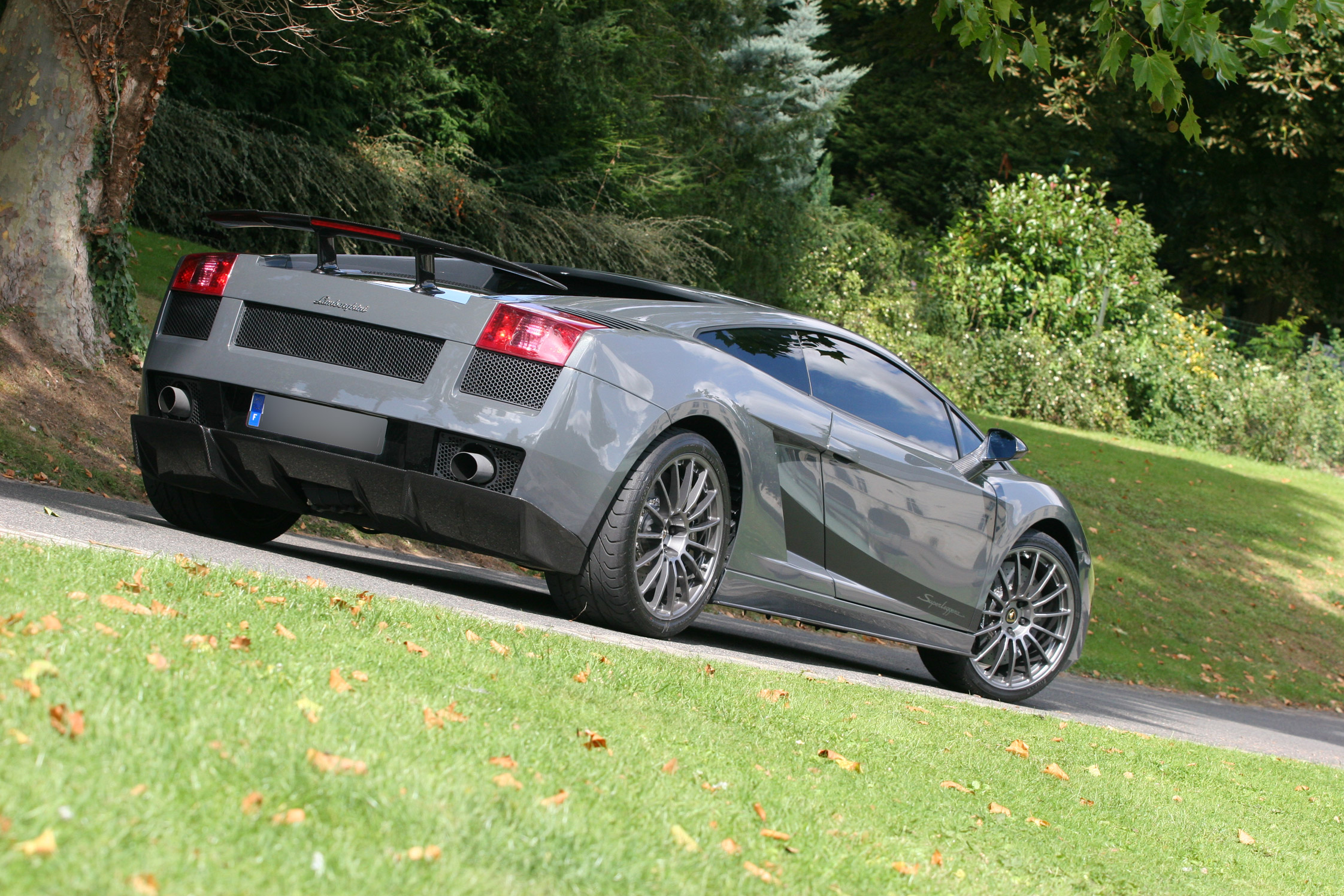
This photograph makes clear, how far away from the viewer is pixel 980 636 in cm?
701

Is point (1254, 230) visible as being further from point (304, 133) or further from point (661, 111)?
point (304, 133)

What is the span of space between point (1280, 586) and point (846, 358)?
9.70 metres

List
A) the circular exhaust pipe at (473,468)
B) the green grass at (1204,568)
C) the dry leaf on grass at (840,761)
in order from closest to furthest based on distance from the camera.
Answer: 1. the dry leaf on grass at (840,761)
2. the circular exhaust pipe at (473,468)
3. the green grass at (1204,568)

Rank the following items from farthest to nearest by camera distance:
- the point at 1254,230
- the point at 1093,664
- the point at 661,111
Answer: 1. the point at 1254,230
2. the point at 661,111
3. the point at 1093,664

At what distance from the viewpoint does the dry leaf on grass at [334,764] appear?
254 centimetres

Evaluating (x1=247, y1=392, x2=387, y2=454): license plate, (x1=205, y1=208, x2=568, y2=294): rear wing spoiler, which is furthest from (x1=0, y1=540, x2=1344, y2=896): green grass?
(x1=205, y1=208, x2=568, y2=294): rear wing spoiler

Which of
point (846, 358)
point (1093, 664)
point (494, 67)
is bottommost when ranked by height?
point (1093, 664)

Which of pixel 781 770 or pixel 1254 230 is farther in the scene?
pixel 1254 230

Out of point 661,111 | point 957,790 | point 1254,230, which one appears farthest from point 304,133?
point 1254,230

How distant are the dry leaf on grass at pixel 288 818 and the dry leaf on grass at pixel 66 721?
16.5 inches

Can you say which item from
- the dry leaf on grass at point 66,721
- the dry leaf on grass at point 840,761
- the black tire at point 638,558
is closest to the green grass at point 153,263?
the black tire at point 638,558

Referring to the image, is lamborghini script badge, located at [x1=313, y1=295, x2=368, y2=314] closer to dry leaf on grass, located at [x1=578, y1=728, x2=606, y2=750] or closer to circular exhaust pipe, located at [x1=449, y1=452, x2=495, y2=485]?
circular exhaust pipe, located at [x1=449, y1=452, x2=495, y2=485]

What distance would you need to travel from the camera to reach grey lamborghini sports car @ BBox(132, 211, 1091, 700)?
487 centimetres

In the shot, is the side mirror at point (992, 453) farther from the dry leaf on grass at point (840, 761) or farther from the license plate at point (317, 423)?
the license plate at point (317, 423)
